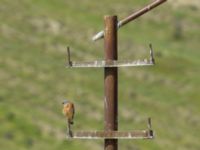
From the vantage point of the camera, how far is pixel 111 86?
620 inches

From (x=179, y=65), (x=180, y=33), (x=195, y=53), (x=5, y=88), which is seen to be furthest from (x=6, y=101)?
(x=180, y=33)

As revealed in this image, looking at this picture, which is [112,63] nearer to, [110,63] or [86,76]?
[110,63]

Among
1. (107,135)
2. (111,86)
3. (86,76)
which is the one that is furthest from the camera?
(86,76)

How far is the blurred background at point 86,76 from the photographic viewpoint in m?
59.7

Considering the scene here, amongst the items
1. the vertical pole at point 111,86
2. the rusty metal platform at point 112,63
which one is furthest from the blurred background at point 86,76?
the vertical pole at point 111,86

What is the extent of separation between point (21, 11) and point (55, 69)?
1861 centimetres

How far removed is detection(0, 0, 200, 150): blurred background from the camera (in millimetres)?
59719

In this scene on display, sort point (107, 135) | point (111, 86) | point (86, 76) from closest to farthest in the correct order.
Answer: point (107, 135), point (111, 86), point (86, 76)

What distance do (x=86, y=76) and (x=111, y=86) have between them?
189ft

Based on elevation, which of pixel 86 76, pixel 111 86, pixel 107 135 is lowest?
pixel 107 135

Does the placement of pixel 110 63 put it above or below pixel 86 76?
below

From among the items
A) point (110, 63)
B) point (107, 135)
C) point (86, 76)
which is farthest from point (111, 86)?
point (86, 76)

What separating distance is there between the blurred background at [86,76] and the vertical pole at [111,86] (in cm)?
3877

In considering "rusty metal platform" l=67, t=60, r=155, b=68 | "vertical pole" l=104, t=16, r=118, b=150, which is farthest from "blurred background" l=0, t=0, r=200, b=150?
"vertical pole" l=104, t=16, r=118, b=150
